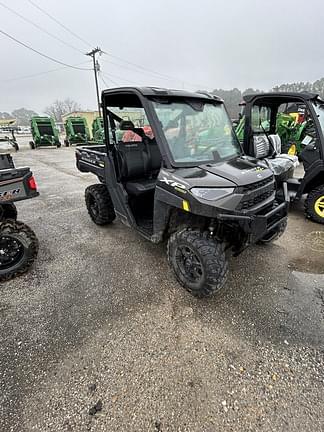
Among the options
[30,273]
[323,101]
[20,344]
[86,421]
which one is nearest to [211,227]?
[86,421]

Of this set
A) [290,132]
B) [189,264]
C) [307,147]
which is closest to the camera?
[189,264]

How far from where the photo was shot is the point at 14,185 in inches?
98.5

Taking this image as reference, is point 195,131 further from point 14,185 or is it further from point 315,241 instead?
point 315,241

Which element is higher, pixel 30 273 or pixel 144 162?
pixel 144 162

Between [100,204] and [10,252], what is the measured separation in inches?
55.9

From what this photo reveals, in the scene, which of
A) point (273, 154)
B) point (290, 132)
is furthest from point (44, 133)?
point (273, 154)

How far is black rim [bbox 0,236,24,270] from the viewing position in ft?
8.45

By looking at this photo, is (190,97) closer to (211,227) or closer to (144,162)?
(144,162)

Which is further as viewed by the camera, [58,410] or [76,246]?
[76,246]

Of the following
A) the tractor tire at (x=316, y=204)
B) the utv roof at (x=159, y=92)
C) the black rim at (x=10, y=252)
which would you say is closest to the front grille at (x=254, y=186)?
the utv roof at (x=159, y=92)

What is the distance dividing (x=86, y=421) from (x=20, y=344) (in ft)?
2.88

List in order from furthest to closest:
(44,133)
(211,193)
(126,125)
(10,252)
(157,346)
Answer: (44,133) < (126,125) < (10,252) < (211,193) < (157,346)

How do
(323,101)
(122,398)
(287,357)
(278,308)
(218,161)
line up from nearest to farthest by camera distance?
(122,398), (287,357), (278,308), (218,161), (323,101)

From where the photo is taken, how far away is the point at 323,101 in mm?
3840
